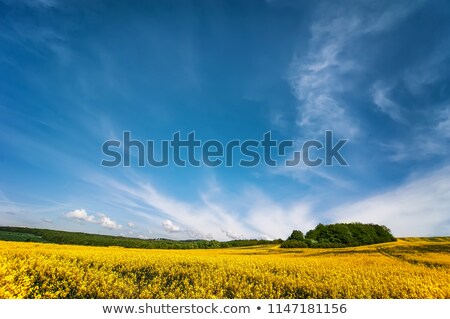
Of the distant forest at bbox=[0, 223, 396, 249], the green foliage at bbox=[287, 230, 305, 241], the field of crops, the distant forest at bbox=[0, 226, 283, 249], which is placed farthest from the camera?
the green foliage at bbox=[287, 230, 305, 241]

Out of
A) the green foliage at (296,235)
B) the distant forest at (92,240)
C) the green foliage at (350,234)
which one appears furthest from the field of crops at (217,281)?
the green foliage at (296,235)

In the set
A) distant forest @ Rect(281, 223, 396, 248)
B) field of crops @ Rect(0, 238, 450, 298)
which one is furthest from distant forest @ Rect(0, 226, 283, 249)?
A: field of crops @ Rect(0, 238, 450, 298)

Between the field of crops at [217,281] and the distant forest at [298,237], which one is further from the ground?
the distant forest at [298,237]

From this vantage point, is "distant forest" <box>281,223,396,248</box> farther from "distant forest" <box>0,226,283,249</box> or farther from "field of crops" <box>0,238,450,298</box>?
"field of crops" <box>0,238,450,298</box>

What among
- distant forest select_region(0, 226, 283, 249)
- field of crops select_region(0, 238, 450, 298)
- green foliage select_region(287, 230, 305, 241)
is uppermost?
green foliage select_region(287, 230, 305, 241)

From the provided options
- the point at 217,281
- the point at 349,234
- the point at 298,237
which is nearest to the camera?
the point at 217,281

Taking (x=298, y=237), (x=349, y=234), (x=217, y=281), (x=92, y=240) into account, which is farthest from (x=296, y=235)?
(x=217, y=281)

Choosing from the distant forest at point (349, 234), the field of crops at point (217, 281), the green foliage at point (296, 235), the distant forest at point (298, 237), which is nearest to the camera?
the field of crops at point (217, 281)

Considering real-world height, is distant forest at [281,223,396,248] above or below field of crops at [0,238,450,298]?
above

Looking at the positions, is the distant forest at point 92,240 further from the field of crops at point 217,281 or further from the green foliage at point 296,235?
the field of crops at point 217,281

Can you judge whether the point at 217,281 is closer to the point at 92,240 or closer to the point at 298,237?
the point at 92,240

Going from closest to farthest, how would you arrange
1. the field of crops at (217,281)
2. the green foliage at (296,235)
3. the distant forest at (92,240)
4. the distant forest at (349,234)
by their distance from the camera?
the field of crops at (217,281)
the distant forest at (92,240)
the distant forest at (349,234)
the green foliage at (296,235)
